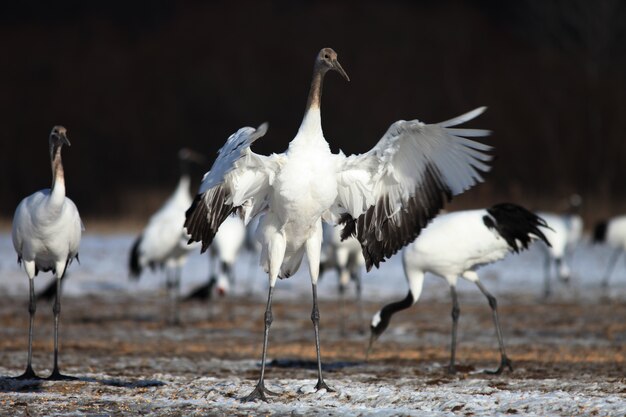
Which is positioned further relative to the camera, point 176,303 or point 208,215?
point 176,303

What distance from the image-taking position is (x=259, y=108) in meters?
30.9

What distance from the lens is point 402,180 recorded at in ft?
23.4

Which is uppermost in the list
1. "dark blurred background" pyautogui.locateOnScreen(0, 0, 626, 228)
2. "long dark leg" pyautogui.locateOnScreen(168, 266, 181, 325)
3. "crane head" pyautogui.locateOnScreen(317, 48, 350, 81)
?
"dark blurred background" pyautogui.locateOnScreen(0, 0, 626, 228)

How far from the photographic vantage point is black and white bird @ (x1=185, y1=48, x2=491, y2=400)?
6.77m

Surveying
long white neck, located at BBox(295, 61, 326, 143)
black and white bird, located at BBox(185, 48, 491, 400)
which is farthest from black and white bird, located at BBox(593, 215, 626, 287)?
long white neck, located at BBox(295, 61, 326, 143)

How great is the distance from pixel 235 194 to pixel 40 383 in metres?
1.90

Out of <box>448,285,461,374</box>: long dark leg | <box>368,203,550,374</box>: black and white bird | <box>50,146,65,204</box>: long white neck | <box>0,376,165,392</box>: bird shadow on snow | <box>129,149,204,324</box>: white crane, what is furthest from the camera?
<box>129,149,204,324</box>: white crane

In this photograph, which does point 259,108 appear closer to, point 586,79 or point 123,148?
point 123,148

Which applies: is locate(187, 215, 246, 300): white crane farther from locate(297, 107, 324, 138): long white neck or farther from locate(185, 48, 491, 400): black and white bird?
locate(297, 107, 324, 138): long white neck

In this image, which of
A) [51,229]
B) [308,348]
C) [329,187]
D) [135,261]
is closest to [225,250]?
[135,261]

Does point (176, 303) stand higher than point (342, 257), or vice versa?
point (342, 257)

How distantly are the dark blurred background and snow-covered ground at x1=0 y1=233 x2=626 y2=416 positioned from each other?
659cm

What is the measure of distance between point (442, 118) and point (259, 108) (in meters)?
5.77

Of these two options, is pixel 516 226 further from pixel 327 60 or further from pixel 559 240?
pixel 559 240
